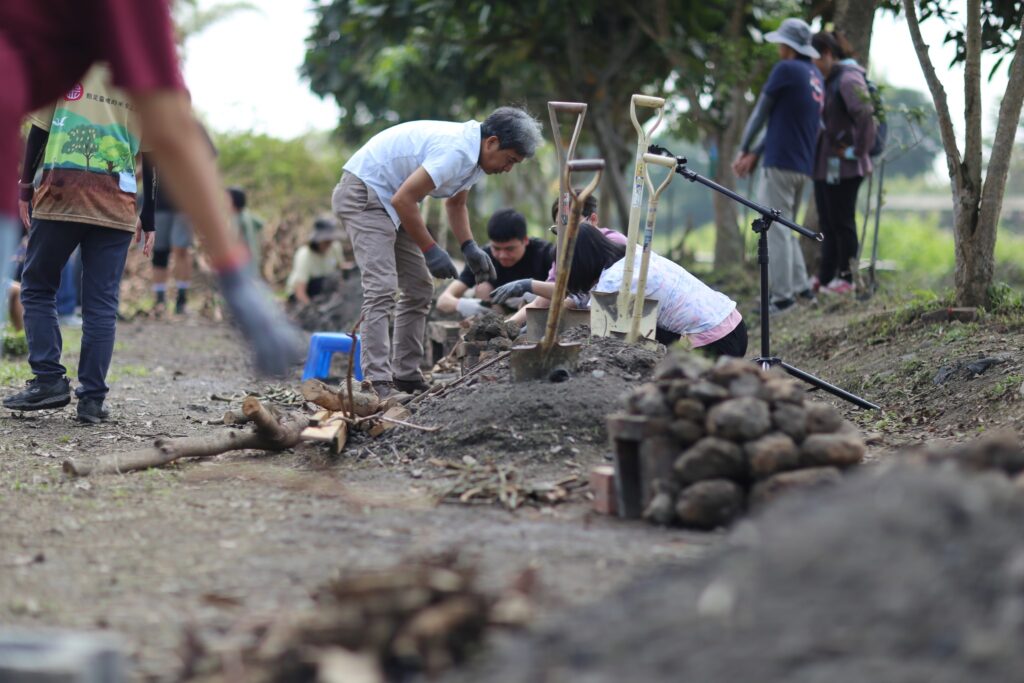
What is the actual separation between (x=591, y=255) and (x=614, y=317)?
0.47 metres

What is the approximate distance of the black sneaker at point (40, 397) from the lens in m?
5.55

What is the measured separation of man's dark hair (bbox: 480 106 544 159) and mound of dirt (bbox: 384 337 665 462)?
1.18 metres

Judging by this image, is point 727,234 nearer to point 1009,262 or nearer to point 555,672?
point 1009,262

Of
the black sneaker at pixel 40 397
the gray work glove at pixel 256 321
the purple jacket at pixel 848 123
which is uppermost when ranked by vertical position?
the purple jacket at pixel 848 123

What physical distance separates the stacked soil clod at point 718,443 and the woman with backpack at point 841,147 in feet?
18.3

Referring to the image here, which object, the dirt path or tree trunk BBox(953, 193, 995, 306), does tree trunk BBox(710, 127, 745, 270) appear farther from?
the dirt path

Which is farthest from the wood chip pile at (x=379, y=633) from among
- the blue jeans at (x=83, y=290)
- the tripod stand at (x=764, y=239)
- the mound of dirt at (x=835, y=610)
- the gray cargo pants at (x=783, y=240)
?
the gray cargo pants at (x=783, y=240)

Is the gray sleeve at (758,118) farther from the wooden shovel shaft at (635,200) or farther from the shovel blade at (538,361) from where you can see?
the shovel blade at (538,361)

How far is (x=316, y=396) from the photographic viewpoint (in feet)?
16.7

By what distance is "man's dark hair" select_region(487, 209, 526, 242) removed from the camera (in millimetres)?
6711

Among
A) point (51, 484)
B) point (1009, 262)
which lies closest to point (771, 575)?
point (51, 484)

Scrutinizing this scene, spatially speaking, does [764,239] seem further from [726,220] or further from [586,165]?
[726,220]

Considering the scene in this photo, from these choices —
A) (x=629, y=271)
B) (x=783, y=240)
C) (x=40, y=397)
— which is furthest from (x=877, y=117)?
(x=40, y=397)

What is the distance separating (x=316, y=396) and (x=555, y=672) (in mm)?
3194
